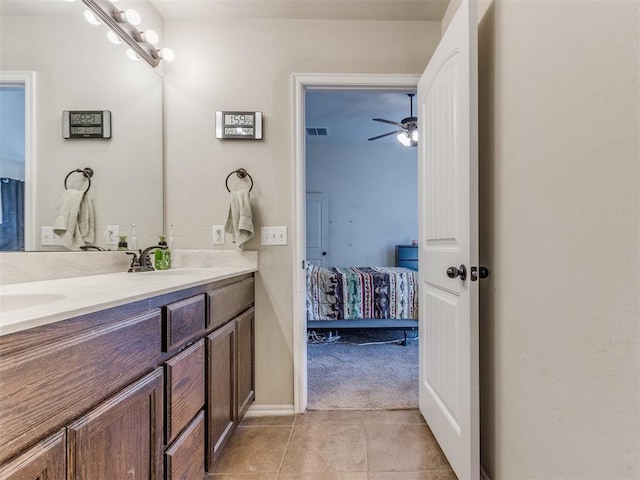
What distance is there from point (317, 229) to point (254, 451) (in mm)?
4289

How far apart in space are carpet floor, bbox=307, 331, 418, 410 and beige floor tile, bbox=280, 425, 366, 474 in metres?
0.24

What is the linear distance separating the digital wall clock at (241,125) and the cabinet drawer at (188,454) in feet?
4.92

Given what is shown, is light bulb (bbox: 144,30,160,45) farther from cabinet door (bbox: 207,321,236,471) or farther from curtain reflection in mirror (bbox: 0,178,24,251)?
cabinet door (bbox: 207,321,236,471)

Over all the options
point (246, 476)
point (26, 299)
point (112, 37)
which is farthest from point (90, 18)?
point (246, 476)

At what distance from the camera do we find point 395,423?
71.2 inches

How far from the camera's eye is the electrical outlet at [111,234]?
5.12 feet

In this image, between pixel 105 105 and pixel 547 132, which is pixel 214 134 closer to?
pixel 105 105

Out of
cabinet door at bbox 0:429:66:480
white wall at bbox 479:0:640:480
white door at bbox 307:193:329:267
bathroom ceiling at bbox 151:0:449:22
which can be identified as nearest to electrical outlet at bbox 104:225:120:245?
cabinet door at bbox 0:429:66:480

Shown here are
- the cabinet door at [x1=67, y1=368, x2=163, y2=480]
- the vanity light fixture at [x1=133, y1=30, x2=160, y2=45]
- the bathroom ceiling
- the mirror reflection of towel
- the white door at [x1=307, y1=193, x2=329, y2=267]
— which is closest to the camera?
the cabinet door at [x1=67, y1=368, x2=163, y2=480]

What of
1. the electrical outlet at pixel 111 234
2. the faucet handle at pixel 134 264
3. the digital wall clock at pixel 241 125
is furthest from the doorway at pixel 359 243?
the electrical outlet at pixel 111 234

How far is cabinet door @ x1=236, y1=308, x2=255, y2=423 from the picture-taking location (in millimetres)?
1628

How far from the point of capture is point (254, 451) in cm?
158

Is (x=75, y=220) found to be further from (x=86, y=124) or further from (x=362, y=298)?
(x=362, y=298)

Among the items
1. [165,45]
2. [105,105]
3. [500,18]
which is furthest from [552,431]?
[165,45]
